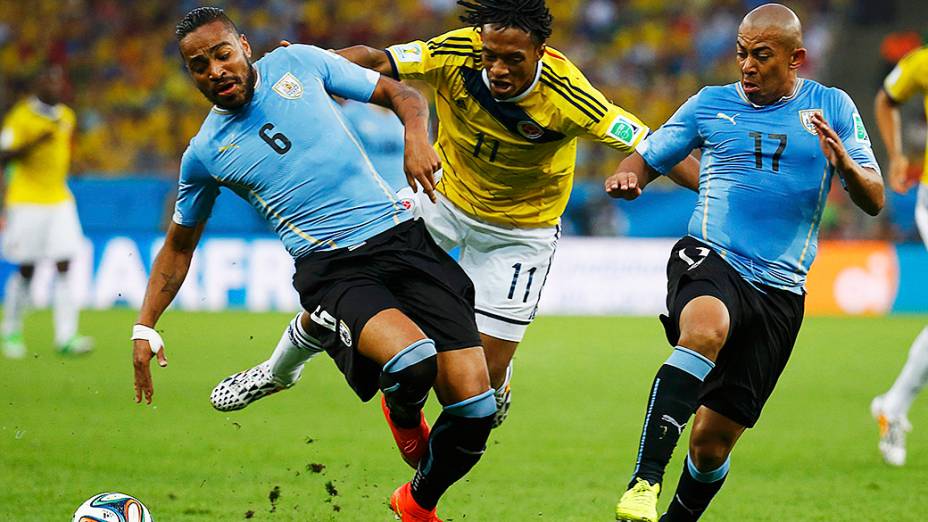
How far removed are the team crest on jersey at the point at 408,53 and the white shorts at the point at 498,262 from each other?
95 centimetres

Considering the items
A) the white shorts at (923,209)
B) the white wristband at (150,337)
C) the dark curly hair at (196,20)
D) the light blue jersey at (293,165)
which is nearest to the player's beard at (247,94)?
the light blue jersey at (293,165)

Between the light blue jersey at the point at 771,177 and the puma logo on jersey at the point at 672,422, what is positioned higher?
the light blue jersey at the point at 771,177

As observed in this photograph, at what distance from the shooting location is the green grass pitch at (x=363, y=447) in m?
6.28

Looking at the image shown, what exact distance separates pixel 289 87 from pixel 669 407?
2.17 meters

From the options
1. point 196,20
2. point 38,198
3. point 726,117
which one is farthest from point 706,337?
point 38,198

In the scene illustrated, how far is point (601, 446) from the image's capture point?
821 centimetres

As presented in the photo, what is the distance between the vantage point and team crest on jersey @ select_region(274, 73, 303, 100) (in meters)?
5.54

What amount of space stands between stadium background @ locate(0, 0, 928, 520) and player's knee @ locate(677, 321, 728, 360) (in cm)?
149

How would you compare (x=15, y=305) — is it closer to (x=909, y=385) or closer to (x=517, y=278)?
(x=517, y=278)

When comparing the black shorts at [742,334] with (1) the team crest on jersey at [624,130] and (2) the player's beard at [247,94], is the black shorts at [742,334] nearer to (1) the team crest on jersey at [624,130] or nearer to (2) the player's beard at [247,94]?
(1) the team crest on jersey at [624,130]

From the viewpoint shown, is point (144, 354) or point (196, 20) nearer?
point (196, 20)

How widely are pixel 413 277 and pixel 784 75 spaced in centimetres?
181

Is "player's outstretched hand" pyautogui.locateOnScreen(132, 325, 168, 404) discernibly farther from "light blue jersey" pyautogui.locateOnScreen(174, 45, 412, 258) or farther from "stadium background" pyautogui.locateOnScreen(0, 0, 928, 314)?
"stadium background" pyautogui.locateOnScreen(0, 0, 928, 314)

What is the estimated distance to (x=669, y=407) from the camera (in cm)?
489
